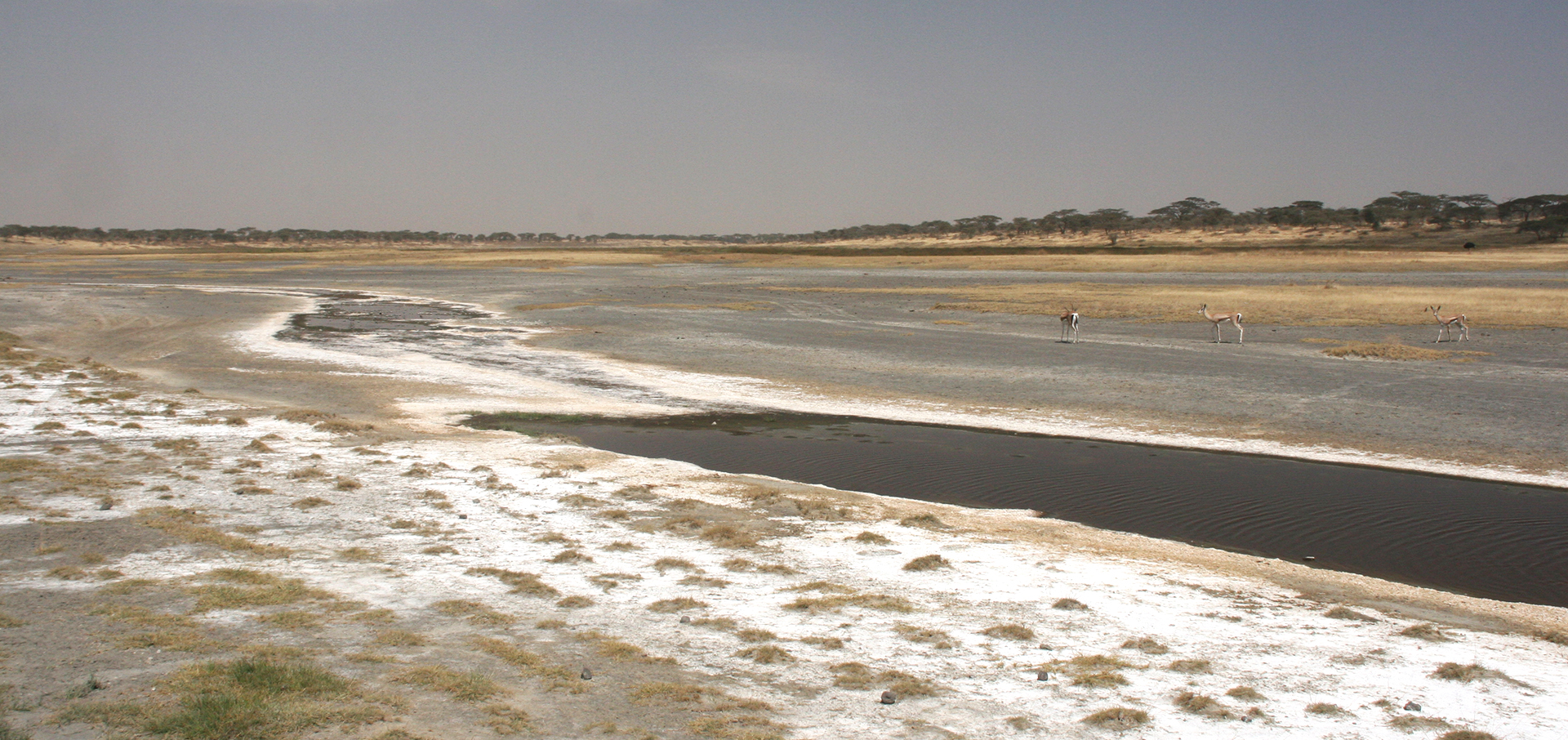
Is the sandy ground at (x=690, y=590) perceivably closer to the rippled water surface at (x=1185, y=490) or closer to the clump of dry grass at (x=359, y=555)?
the clump of dry grass at (x=359, y=555)

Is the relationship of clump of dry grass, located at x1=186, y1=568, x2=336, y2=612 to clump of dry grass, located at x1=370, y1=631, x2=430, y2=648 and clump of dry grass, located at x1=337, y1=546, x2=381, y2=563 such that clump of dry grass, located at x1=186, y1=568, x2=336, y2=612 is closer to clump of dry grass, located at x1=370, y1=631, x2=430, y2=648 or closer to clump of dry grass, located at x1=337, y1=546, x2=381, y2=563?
clump of dry grass, located at x1=337, y1=546, x2=381, y2=563

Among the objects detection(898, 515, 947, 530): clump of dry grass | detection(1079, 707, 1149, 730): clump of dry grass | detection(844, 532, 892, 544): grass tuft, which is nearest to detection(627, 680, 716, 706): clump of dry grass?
detection(1079, 707, 1149, 730): clump of dry grass

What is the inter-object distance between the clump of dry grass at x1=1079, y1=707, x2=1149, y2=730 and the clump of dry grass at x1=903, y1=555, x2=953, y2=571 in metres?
3.00

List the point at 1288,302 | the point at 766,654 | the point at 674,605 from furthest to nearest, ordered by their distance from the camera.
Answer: the point at 1288,302 < the point at 674,605 < the point at 766,654

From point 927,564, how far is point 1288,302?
36132mm

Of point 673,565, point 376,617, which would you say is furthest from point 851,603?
point 376,617

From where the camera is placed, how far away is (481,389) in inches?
806

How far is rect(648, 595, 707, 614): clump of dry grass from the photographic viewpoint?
297 inches

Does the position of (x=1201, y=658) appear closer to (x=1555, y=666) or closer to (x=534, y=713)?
(x=1555, y=666)

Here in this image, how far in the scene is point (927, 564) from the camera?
8781 millimetres

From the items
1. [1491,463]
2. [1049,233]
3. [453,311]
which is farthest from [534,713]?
[1049,233]

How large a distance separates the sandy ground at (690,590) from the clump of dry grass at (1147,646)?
0.04 metres

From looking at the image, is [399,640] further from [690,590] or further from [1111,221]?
[1111,221]

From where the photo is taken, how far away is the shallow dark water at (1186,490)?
9.91m
